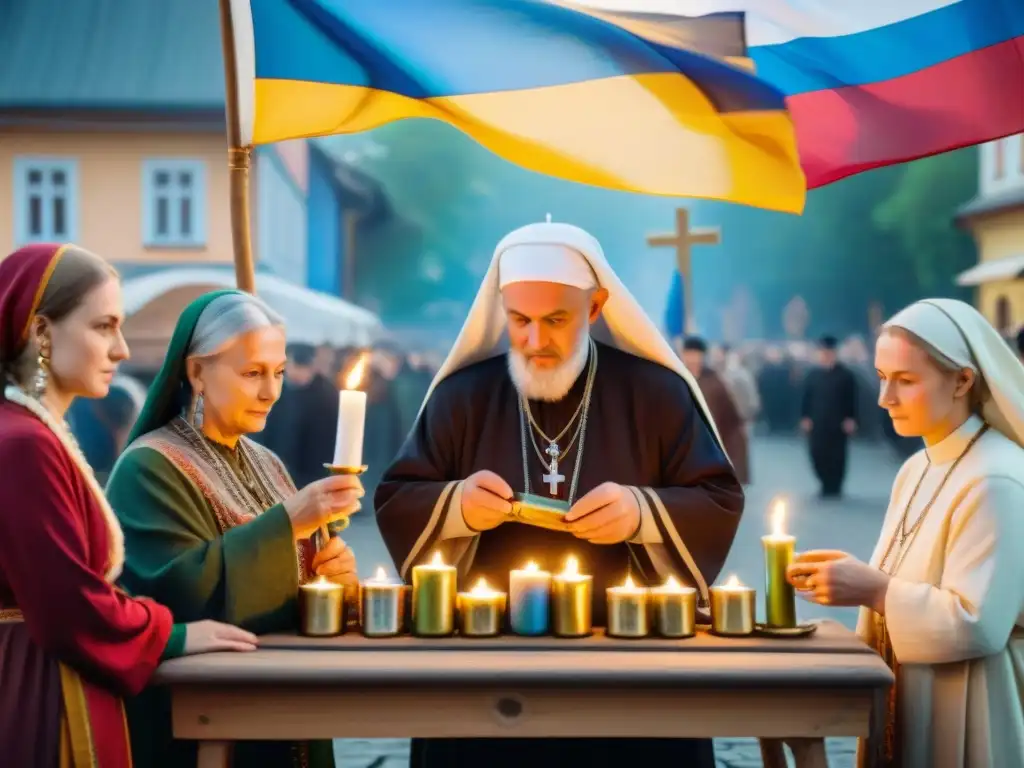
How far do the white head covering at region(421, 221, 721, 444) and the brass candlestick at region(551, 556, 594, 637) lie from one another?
0.78 metres

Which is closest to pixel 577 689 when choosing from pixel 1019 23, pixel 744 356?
pixel 1019 23

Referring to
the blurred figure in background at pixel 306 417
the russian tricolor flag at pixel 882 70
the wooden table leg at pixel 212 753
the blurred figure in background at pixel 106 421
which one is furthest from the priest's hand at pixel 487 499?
A: the blurred figure in background at pixel 106 421

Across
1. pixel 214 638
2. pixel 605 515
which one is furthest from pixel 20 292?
pixel 605 515

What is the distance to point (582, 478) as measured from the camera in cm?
368

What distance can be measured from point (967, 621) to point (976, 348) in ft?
2.20

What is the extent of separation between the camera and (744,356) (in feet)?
105

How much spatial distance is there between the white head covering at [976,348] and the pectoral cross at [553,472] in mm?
991

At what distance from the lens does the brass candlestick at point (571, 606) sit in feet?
9.89

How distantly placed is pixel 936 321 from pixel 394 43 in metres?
1.91

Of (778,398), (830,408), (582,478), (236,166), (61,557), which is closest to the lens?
(61,557)

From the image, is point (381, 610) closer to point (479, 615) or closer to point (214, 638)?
point (479, 615)

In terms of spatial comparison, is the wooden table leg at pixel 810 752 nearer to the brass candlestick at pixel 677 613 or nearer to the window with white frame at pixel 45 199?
the brass candlestick at pixel 677 613

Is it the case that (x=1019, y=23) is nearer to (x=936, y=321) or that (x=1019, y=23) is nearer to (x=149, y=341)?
(x=936, y=321)

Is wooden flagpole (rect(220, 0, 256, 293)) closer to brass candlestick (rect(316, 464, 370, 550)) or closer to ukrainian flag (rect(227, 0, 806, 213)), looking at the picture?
ukrainian flag (rect(227, 0, 806, 213))
